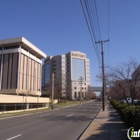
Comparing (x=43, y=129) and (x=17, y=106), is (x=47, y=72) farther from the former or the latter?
(x=43, y=129)

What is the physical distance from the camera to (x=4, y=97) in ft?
121

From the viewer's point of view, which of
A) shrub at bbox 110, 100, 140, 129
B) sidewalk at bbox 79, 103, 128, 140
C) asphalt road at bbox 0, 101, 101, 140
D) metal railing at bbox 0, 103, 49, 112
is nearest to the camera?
shrub at bbox 110, 100, 140, 129

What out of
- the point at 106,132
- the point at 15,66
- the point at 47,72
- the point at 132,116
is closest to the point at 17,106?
the point at 106,132

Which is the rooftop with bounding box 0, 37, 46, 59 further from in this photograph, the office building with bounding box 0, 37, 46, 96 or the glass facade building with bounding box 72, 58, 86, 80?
the glass facade building with bounding box 72, 58, 86, 80

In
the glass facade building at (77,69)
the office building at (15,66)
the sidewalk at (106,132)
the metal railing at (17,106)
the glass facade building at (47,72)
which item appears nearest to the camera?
the sidewalk at (106,132)

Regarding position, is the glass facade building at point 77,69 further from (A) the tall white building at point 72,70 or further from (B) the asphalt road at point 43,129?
(B) the asphalt road at point 43,129

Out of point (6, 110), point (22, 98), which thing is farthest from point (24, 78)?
point (6, 110)

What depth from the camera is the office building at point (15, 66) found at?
79562mm

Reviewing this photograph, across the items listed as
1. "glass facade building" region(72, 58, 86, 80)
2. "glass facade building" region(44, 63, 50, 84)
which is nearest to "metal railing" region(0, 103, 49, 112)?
"glass facade building" region(72, 58, 86, 80)

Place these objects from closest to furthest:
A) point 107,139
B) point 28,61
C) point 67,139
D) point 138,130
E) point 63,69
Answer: point 138,130 < point 107,139 < point 67,139 < point 28,61 < point 63,69

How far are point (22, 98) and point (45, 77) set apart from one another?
419 feet

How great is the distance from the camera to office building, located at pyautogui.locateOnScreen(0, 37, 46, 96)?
79562 mm

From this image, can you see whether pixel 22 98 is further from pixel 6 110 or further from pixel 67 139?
pixel 67 139

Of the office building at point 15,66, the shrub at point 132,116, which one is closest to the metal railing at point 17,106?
the shrub at point 132,116
